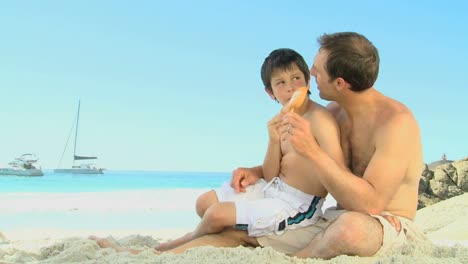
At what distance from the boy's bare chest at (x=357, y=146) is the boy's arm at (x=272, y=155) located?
442 mm

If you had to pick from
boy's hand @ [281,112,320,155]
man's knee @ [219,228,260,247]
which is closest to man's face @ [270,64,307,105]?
boy's hand @ [281,112,320,155]

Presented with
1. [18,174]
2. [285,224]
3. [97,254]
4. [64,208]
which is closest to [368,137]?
[285,224]

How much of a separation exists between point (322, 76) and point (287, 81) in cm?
35

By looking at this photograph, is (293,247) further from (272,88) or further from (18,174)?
(18,174)

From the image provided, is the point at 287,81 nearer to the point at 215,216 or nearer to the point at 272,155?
the point at 272,155

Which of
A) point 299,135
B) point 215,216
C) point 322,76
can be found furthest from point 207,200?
point 322,76

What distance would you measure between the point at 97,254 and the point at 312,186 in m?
1.47

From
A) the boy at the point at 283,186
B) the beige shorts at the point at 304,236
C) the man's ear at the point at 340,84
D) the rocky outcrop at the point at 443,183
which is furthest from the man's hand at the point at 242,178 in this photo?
the rocky outcrop at the point at 443,183

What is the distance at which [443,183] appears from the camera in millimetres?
10719

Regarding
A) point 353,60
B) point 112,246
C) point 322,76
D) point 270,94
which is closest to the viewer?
point 353,60

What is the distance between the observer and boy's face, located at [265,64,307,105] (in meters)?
3.78

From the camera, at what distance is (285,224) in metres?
3.57

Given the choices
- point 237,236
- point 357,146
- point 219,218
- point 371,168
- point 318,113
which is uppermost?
point 318,113

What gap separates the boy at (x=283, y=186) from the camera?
11.6 ft
